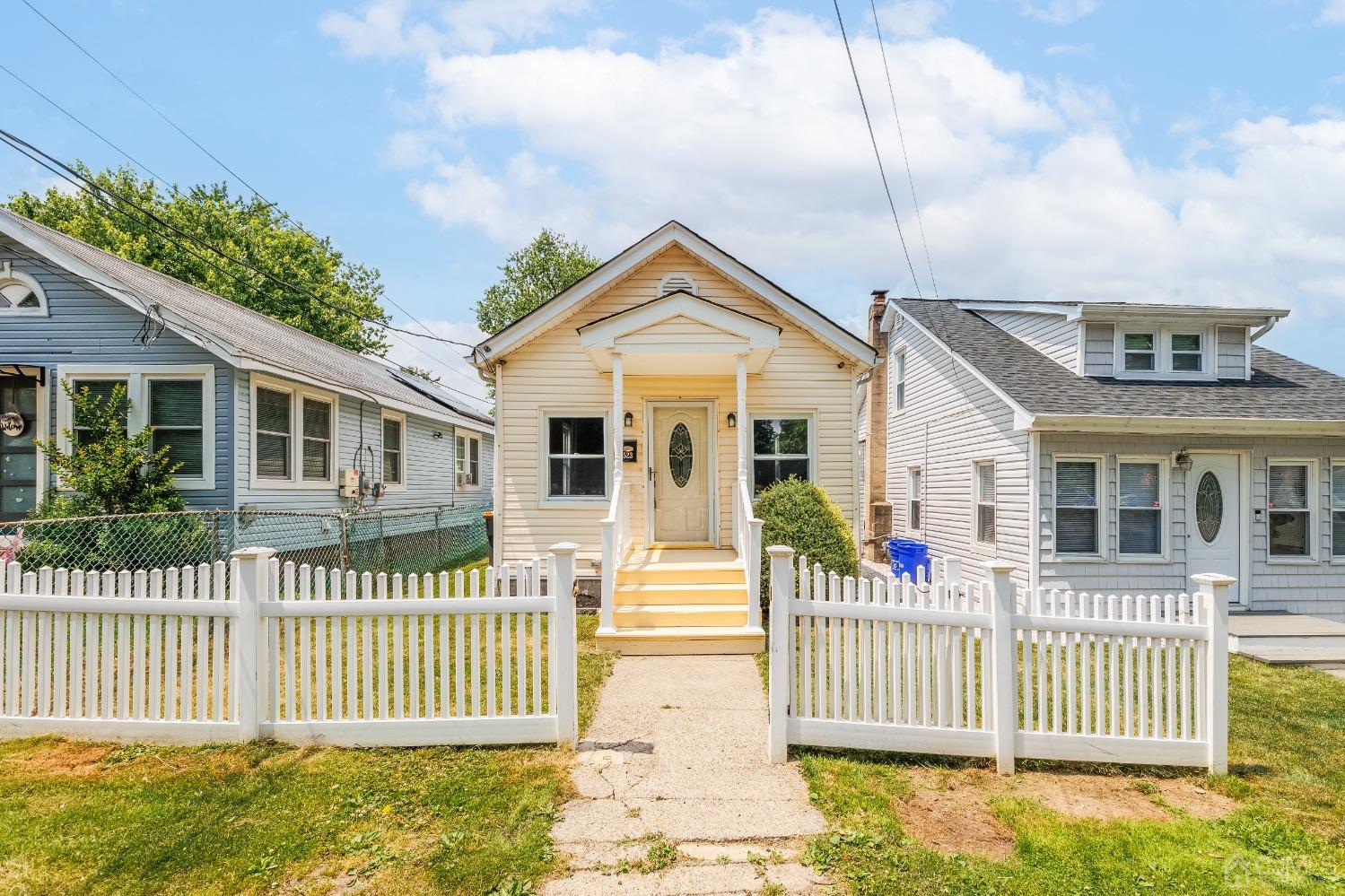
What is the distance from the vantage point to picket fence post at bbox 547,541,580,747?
14.8 ft

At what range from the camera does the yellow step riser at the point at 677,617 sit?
24.3 ft

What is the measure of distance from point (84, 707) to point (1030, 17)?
417 inches

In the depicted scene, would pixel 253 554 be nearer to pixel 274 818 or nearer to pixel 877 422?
pixel 274 818

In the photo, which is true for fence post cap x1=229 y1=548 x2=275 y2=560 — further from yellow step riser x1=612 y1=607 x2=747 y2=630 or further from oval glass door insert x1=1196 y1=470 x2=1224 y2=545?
oval glass door insert x1=1196 y1=470 x2=1224 y2=545

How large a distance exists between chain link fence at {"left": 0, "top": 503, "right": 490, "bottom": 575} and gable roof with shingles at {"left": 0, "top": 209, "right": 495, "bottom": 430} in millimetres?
2287

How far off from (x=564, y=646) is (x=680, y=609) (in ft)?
10.5

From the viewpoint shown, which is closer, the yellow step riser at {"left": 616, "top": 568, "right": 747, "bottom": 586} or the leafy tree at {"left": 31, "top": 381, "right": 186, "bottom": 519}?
the yellow step riser at {"left": 616, "top": 568, "right": 747, "bottom": 586}

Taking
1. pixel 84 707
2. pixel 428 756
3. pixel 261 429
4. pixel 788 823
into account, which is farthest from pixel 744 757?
pixel 261 429

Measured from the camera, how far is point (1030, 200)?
513 inches

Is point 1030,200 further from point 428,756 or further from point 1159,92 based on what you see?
point 428,756

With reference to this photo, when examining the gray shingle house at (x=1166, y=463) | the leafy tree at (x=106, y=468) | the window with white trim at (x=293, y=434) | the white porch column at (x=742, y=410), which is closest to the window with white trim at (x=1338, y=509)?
the gray shingle house at (x=1166, y=463)

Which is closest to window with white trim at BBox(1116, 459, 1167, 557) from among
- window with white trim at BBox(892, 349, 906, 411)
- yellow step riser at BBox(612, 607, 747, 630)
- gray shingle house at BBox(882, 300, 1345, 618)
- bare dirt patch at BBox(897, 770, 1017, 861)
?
gray shingle house at BBox(882, 300, 1345, 618)

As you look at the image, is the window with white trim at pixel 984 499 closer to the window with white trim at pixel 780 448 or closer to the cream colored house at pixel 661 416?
the cream colored house at pixel 661 416

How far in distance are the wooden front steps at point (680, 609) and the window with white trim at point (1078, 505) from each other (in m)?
5.39
